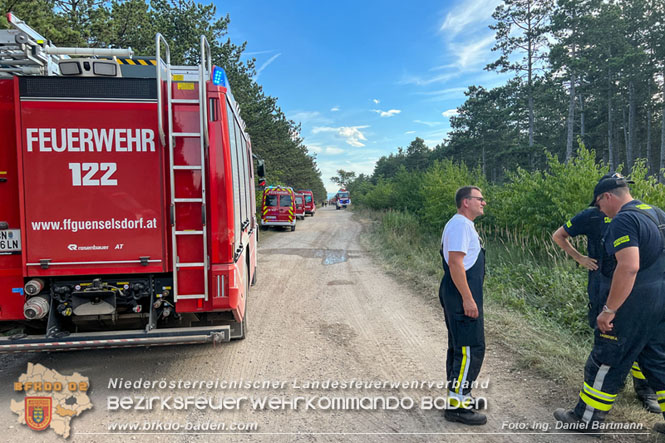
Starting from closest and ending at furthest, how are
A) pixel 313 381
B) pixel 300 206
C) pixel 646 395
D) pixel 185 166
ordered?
pixel 646 395 < pixel 185 166 < pixel 313 381 < pixel 300 206

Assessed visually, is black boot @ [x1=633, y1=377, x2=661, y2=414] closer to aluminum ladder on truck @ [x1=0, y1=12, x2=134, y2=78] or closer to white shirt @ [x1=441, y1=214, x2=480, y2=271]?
white shirt @ [x1=441, y1=214, x2=480, y2=271]

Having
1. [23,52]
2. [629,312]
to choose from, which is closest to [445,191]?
[629,312]

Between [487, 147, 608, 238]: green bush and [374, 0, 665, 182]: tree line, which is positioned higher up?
[374, 0, 665, 182]: tree line

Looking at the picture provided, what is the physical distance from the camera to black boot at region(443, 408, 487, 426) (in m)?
3.13

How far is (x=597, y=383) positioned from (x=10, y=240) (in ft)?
17.1

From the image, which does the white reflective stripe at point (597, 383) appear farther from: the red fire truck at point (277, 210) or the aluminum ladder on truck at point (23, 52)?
the red fire truck at point (277, 210)

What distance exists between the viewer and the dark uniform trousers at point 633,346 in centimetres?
279

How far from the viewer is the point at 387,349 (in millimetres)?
4758

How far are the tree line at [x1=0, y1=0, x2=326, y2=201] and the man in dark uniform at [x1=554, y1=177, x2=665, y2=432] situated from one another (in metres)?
9.64

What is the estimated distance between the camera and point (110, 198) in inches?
140

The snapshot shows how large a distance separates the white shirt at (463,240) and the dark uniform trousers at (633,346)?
113 cm

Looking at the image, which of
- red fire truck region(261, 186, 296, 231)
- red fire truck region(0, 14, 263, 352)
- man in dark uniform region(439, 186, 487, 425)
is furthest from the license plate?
red fire truck region(261, 186, 296, 231)

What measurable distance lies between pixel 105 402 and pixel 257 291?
4.31m

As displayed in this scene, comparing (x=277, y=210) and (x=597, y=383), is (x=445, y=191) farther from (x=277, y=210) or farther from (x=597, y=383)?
(x=597, y=383)
